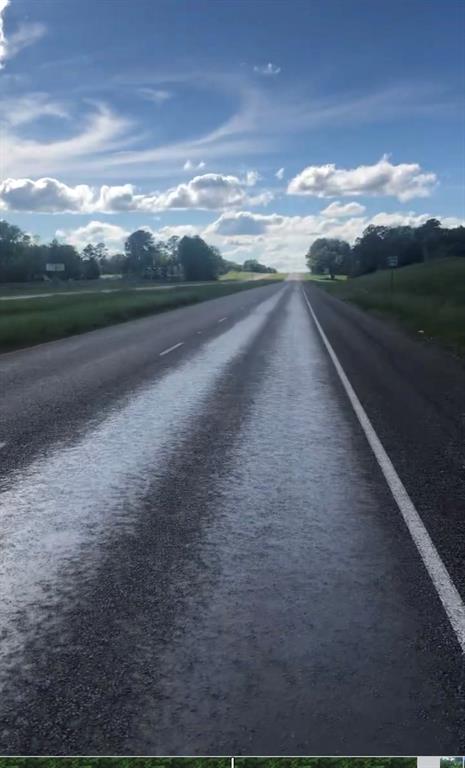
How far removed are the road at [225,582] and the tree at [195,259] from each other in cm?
17939

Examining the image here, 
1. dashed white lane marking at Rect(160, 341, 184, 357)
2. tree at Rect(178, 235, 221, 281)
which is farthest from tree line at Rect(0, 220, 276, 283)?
dashed white lane marking at Rect(160, 341, 184, 357)

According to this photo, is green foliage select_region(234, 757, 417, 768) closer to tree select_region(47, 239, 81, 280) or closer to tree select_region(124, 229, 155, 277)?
tree select_region(47, 239, 81, 280)

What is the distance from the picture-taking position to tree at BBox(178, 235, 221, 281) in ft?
616

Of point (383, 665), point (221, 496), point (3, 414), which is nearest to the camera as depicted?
point (383, 665)

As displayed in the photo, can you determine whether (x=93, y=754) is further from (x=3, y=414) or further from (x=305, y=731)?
(x=3, y=414)

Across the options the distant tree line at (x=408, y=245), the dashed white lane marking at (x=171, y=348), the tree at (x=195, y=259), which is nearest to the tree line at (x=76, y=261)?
the tree at (x=195, y=259)

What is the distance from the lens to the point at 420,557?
5215 mm

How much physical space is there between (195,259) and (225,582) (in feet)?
613

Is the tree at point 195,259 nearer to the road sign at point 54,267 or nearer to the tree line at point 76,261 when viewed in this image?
the tree line at point 76,261

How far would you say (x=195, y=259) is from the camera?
189 m

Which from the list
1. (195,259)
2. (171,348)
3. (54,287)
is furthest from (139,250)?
(171,348)

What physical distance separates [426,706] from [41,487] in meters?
4.35

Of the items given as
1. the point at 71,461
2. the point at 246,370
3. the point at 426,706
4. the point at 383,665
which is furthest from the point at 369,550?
the point at 246,370

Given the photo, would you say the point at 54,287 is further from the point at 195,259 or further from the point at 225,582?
the point at 195,259
